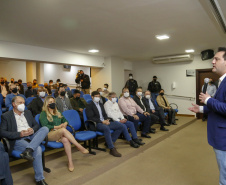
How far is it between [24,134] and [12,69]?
953cm

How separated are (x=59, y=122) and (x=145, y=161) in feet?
5.32

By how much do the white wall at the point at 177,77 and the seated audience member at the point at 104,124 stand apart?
5.59 m

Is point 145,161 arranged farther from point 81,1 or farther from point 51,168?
→ point 81,1

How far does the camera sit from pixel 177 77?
8.92 metres

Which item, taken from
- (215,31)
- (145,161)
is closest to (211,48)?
(215,31)

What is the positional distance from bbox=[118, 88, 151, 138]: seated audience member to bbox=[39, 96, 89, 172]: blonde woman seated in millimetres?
1759

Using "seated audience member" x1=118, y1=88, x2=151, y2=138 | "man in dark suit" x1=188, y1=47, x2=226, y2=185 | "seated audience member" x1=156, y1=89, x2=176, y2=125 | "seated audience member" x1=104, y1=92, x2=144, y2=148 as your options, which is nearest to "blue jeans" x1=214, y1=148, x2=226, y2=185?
"man in dark suit" x1=188, y1=47, x2=226, y2=185

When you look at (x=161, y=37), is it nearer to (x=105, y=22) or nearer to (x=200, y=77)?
(x=105, y=22)

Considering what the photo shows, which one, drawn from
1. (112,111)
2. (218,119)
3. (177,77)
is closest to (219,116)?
(218,119)

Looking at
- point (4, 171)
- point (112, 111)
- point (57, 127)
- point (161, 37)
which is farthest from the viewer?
point (161, 37)

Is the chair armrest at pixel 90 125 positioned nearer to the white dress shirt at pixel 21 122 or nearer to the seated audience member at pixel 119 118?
the seated audience member at pixel 119 118

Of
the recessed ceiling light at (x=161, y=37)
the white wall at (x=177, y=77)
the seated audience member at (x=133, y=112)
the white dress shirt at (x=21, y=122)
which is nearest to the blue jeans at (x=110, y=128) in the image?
the seated audience member at (x=133, y=112)

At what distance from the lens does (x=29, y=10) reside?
11.0 feet

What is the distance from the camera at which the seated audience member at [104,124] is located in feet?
12.0
